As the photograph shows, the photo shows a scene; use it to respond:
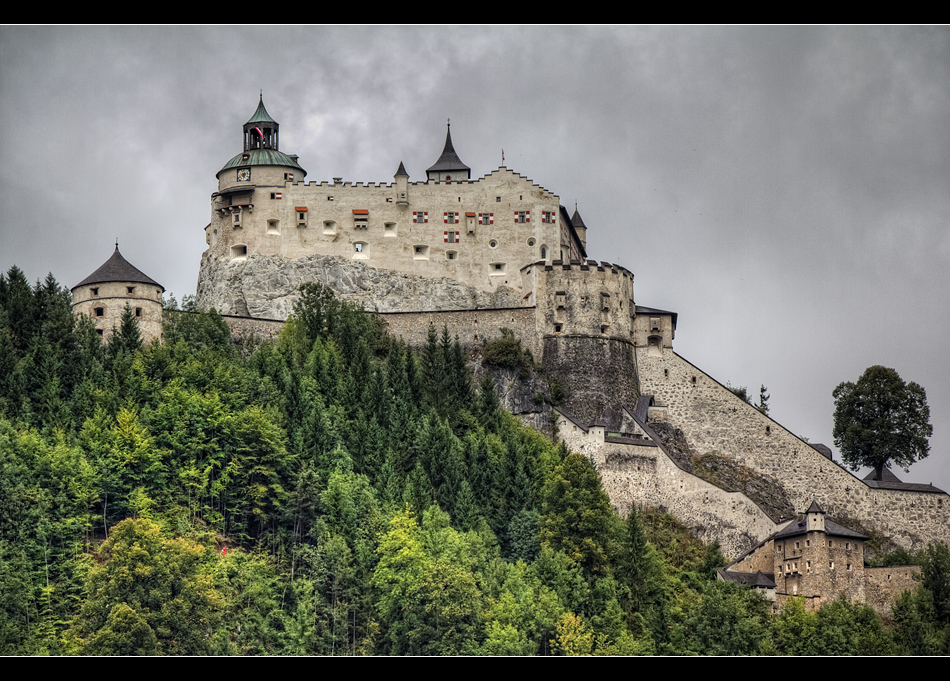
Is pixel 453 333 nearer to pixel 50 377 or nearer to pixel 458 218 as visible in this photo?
pixel 458 218

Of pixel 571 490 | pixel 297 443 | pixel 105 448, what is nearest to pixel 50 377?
pixel 105 448

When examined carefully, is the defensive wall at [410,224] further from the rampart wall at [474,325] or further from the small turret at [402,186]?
the rampart wall at [474,325]

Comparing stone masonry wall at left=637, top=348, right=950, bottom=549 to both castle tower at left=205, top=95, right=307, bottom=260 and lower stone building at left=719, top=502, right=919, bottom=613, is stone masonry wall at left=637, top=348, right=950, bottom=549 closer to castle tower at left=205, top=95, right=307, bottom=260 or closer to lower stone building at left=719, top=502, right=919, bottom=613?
lower stone building at left=719, top=502, right=919, bottom=613

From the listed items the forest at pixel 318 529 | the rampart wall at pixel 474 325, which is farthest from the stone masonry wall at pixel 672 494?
the rampart wall at pixel 474 325

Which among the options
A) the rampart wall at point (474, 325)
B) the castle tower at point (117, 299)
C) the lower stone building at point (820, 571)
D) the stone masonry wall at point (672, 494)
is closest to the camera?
the lower stone building at point (820, 571)

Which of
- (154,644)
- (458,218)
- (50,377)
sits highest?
(458,218)

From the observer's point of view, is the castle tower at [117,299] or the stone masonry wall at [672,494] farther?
the castle tower at [117,299]

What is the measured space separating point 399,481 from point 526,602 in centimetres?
626

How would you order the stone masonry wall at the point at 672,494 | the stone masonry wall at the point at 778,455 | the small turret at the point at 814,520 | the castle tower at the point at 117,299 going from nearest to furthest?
the small turret at the point at 814,520 → the stone masonry wall at the point at 672,494 → the stone masonry wall at the point at 778,455 → the castle tower at the point at 117,299

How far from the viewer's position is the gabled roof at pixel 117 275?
57.0 metres

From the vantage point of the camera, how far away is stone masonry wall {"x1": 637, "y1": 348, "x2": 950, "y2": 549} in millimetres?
52781

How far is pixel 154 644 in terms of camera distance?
42.7 m

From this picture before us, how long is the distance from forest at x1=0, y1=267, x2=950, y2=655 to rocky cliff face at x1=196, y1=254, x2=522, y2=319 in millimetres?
7500

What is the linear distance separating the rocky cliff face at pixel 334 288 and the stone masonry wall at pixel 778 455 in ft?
27.8
